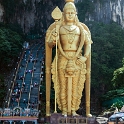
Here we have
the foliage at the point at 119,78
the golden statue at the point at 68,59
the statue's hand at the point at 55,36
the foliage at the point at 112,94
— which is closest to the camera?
the statue's hand at the point at 55,36

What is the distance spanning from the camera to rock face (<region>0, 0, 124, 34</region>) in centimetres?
3238

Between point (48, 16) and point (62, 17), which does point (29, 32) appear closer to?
point (48, 16)

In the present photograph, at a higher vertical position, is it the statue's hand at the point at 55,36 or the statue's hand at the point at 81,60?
the statue's hand at the point at 55,36

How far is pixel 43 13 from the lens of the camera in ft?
114

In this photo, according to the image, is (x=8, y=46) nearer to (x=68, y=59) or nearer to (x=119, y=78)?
(x=119, y=78)

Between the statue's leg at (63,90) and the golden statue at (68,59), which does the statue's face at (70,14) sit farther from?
A: the statue's leg at (63,90)

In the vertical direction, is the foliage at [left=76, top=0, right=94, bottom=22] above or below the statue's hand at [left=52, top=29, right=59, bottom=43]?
above

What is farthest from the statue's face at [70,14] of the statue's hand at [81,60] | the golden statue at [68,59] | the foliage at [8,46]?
the foliage at [8,46]

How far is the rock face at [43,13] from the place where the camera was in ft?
106

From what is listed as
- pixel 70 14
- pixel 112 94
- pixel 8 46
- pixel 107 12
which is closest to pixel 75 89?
pixel 70 14

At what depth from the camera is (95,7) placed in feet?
107

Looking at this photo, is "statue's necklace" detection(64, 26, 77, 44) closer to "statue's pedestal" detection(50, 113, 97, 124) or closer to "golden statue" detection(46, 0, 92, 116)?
"golden statue" detection(46, 0, 92, 116)

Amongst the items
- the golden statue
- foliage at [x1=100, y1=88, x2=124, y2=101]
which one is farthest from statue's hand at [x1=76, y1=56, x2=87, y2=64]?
foliage at [x1=100, y1=88, x2=124, y2=101]

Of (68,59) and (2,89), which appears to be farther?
(2,89)
